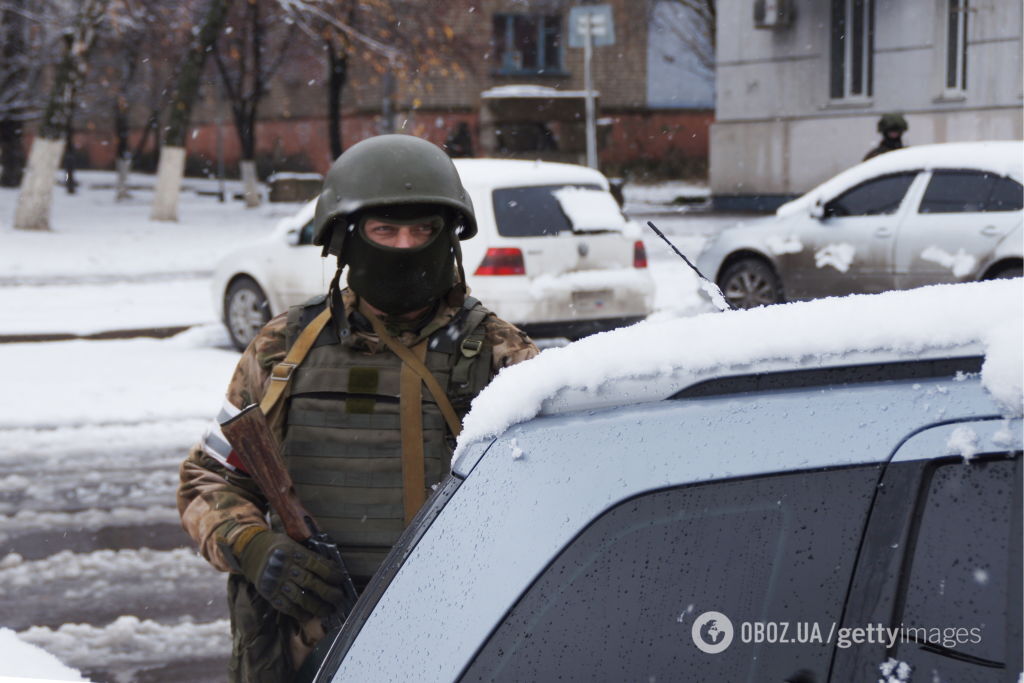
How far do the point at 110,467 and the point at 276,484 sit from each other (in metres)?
5.38

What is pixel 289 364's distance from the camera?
2.50 m

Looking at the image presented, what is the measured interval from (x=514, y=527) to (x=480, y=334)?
114 centimetres

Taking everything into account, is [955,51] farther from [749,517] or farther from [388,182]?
[749,517]

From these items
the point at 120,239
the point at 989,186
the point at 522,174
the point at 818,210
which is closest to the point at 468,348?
the point at 522,174

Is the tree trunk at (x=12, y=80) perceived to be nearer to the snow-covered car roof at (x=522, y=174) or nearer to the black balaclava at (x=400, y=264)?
the snow-covered car roof at (x=522, y=174)

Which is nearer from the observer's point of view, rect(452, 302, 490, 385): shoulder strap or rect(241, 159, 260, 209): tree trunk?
rect(452, 302, 490, 385): shoulder strap

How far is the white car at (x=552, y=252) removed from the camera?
9859mm

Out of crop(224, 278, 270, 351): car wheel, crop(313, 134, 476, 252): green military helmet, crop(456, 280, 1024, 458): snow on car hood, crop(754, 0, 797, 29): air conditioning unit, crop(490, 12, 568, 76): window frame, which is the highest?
crop(490, 12, 568, 76): window frame

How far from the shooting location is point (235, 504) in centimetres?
246

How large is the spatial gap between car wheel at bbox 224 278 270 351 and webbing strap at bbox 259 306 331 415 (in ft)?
29.3

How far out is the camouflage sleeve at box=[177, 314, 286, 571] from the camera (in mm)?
2430

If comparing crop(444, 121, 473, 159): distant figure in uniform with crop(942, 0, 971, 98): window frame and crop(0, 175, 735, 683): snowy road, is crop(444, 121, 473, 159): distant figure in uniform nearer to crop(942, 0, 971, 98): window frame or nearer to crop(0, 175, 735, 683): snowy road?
crop(942, 0, 971, 98): window frame

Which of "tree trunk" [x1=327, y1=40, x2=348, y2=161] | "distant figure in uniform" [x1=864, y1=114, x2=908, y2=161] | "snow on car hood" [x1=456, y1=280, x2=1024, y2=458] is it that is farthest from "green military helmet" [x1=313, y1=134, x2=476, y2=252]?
"tree trunk" [x1=327, y1=40, x2=348, y2=161]

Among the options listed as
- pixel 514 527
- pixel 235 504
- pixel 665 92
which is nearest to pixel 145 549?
pixel 235 504
